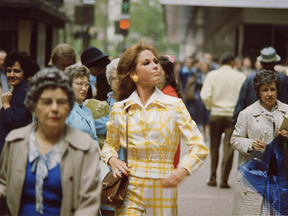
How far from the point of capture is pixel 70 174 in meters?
2.66

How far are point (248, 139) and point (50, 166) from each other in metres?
2.52

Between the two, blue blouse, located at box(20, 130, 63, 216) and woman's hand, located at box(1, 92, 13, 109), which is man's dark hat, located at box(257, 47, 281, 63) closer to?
woman's hand, located at box(1, 92, 13, 109)

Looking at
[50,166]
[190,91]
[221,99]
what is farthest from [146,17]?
[50,166]

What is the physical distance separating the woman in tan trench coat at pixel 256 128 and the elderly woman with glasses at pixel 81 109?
155 cm

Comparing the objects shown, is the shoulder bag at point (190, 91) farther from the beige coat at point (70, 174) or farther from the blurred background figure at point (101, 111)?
the beige coat at point (70, 174)

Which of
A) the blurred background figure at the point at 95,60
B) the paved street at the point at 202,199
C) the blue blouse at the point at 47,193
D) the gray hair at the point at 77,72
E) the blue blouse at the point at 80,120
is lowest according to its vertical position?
the paved street at the point at 202,199

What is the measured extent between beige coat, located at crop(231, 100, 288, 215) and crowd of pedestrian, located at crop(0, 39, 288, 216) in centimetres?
1

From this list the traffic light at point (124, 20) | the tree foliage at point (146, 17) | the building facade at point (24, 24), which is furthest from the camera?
the tree foliage at point (146, 17)

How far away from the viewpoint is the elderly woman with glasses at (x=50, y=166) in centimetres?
266

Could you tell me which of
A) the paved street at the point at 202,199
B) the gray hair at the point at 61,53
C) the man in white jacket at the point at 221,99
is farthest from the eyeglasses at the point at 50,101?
the man in white jacket at the point at 221,99

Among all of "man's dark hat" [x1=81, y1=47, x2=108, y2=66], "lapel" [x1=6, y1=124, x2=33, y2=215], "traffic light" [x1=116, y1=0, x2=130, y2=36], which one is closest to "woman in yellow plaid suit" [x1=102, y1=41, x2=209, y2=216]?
"lapel" [x1=6, y1=124, x2=33, y2=215]

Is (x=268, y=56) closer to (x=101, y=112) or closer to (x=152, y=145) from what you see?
(x=101, y=112)

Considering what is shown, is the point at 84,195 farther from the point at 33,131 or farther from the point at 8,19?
the point at 8,19

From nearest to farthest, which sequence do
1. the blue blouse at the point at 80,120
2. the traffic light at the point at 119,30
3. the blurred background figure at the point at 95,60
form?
the blue blouse at the point at 80,120 → the blurred background figure at the point at 95,60 → the traffic light at the point at 119,30
